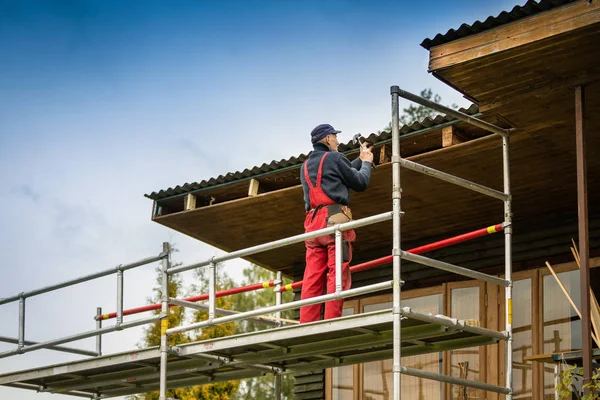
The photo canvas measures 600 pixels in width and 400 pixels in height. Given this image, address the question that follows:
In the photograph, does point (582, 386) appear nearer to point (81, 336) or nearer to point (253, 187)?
point (253, 187)

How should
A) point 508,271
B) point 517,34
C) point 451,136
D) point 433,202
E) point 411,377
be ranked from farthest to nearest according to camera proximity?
point 411,377 → point 433,202 → point 451,136 → point 508,271 → point 517,34

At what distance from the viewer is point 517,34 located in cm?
940

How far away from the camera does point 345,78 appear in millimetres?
48406

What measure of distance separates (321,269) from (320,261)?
0.25 ft

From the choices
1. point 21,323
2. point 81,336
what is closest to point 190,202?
point 81,336

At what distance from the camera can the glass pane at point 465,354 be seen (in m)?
13.4

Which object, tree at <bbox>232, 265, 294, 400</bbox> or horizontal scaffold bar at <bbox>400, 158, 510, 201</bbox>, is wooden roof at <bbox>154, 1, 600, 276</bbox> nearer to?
horizontal scaffold bar at <bbox>400, 158, 510, 201</bbox>

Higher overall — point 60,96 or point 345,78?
point 345,78

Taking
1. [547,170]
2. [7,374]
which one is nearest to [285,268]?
[7,374]

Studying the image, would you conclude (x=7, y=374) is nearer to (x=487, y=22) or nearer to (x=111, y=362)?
(x=111, y=362)

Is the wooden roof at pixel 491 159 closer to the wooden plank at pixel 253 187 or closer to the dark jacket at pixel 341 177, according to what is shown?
the wooden plank at pixel 253 187

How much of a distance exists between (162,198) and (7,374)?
9.06ft

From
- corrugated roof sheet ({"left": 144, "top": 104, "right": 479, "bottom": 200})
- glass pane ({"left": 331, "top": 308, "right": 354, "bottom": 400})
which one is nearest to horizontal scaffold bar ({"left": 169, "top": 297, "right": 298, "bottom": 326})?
corrugated roof sheet ({"left": 144, "top": 104, "right": 479, "bottom": 200})

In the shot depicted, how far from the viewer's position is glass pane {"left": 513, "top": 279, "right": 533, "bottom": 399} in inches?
508
